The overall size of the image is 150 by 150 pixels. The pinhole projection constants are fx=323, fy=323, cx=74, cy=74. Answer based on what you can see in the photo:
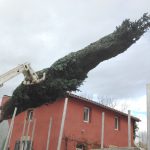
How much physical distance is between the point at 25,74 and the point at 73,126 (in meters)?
9.31

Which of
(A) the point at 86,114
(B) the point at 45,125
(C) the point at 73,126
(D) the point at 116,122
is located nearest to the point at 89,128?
(A) the point at 86,114

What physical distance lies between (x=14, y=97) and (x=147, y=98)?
14.9 m

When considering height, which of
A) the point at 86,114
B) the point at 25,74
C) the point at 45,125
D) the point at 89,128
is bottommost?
the point at 45,125

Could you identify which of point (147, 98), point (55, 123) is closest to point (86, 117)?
point (55, 123)

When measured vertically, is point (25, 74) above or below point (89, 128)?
above

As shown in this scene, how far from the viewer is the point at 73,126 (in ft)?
82.8

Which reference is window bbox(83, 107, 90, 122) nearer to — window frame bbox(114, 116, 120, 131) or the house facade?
the house facade

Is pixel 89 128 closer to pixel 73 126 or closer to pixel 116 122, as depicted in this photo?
pixel 73 126

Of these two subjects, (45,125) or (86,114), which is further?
(86,114)

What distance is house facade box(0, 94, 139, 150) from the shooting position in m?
24.6

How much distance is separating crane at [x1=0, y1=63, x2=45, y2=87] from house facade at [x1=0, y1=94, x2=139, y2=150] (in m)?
6.32

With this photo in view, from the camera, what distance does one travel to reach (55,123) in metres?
24.7

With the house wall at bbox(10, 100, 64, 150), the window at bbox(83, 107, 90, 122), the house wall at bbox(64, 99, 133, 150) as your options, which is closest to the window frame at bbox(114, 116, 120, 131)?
the house wall at bbox(64, 99, 133, 150)

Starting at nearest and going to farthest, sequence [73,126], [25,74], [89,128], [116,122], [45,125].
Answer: [25,74] → [73,126] → [45,125] → [89,128] → [116,122]
